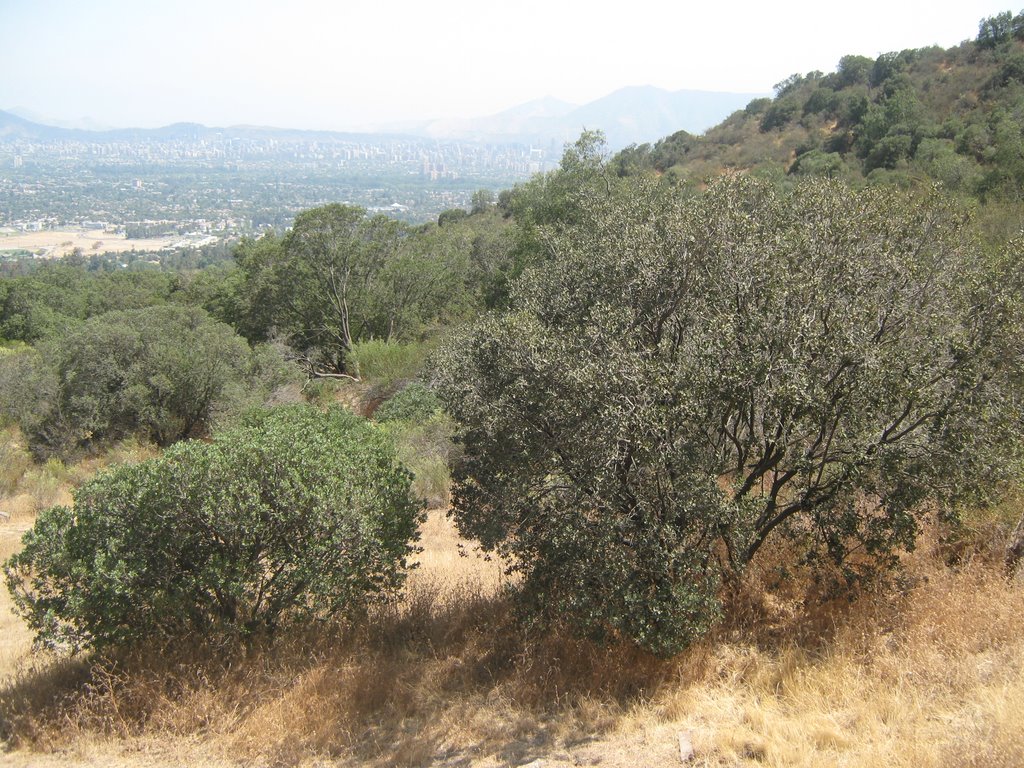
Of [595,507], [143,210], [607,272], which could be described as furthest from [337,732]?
[143,210]

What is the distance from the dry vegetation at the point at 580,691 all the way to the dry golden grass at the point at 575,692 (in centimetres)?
2

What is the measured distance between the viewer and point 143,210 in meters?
166

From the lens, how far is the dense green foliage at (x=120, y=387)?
1811 centimetres

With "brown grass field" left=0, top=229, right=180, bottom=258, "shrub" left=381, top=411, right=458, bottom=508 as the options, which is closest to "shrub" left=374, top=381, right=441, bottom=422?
"shrub" left=381, top=411, right=458, bottom=508

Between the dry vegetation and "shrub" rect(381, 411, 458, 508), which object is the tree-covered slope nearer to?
"shrub" rect(381, 411, 458, 508)

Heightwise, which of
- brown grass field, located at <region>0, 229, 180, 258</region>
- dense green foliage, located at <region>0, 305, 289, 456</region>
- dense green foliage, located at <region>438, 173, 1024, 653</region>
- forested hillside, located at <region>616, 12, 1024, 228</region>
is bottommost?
brown grass field, located at <region>0, 229, 180, 258</region>

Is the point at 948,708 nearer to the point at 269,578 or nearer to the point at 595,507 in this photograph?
the point at 595,507

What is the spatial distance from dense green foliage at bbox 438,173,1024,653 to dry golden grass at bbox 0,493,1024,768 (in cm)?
67

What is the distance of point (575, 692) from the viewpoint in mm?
6273

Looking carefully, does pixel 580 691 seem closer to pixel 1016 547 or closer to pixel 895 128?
pixel 1016 547

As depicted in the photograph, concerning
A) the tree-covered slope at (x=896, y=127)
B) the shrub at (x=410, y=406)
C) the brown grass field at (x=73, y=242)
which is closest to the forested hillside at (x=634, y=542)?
the shrub at (x=410, y=406)

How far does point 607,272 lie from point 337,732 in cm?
498

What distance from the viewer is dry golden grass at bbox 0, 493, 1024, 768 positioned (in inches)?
208

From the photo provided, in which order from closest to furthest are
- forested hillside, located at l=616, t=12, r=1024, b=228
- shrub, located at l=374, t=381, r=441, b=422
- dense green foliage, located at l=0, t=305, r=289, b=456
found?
dense green foliage, located at l=0, t=305, r=289, b=456 < shrub, located at l=374, t=381, r=441, b=422 < forested hillside, located at l=616, t=12, r=1024, b=228
